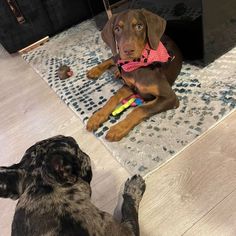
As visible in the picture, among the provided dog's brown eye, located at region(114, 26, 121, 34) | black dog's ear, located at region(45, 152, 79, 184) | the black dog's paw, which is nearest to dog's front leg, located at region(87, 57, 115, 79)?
dog's brown eye, located at region(114, 26, 121, 34)

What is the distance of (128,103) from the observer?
7.11 ft

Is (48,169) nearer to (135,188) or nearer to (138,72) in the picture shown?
(135,188)

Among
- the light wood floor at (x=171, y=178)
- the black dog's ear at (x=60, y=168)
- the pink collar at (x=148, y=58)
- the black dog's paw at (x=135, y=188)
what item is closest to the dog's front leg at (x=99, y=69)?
the light wood floor at (x=171, y=178)

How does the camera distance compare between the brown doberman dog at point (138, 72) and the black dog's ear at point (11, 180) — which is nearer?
the black dog's ear at point (11, 180)

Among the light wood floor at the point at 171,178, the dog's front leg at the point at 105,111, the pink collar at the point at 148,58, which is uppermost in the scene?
the pink collar at the point at 148,58

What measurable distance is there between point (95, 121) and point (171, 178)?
0.62 metres

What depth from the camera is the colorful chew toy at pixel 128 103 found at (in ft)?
7.04

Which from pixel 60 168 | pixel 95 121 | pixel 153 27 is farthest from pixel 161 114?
pixel 60 168

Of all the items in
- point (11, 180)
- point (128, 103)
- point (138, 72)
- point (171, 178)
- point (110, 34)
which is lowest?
point (171, 178)

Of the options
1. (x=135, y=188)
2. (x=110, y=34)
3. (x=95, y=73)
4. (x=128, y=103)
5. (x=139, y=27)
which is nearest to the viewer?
(x=135, y=188)

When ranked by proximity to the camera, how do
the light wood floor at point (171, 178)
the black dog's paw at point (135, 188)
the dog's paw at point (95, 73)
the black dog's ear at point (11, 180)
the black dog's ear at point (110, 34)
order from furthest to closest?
1. the dog's paw at point (95, 73)
2. the black dog's ear at point (110, 34)
3. the black dog's paw at point (135, 188)
4. the light wood floor at point (171, 178)
5. the black dog's ear at point (11, 180)

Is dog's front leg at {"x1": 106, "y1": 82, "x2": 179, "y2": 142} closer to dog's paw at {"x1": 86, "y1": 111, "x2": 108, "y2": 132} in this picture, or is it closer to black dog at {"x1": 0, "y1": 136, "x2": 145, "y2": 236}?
dog's paw at {"x1": 86, "y1": 111, "x2": 108, "y2": 132}

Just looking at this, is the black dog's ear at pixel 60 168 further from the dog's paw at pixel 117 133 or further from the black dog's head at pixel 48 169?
the dog's paw at pixel 117 133

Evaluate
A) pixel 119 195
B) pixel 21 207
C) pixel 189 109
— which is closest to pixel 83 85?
pixel 189 109
